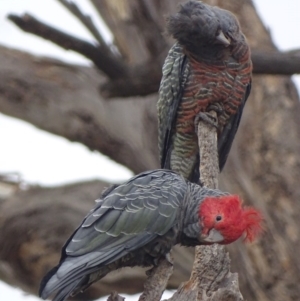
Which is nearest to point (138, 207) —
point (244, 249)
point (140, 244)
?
point (140, 244)

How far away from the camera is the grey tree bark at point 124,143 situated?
7.54m

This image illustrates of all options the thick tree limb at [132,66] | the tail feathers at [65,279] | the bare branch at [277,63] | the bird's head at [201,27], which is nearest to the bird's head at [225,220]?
the tail feathers at [65,279]

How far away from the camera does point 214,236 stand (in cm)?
390

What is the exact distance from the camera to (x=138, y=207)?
4.04 m

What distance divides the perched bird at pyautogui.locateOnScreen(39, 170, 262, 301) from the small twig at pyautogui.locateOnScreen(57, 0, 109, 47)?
1858mm

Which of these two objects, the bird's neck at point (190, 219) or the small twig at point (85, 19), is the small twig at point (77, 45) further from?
the bird's neck at point (190, 219)

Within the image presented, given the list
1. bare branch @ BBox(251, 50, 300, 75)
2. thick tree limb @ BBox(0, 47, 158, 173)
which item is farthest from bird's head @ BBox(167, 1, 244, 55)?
thick tree limb @ BBox(0, 47, 158, 173)

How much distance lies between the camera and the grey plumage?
3861 millimetres

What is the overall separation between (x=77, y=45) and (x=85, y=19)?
193mm

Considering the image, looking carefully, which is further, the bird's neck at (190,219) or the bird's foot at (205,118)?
the bird's foot at (205,118)

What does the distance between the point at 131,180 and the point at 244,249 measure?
3.42 meters

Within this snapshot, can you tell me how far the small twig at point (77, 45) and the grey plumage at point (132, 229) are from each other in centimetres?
154

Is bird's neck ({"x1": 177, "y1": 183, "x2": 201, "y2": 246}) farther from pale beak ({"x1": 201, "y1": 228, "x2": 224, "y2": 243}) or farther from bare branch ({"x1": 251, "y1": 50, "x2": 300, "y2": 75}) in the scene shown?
bare branch ({"x1": 251, "y1": 50, "x2": 300, "y2": 75})

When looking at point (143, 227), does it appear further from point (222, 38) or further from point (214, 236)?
point (222, 38)
